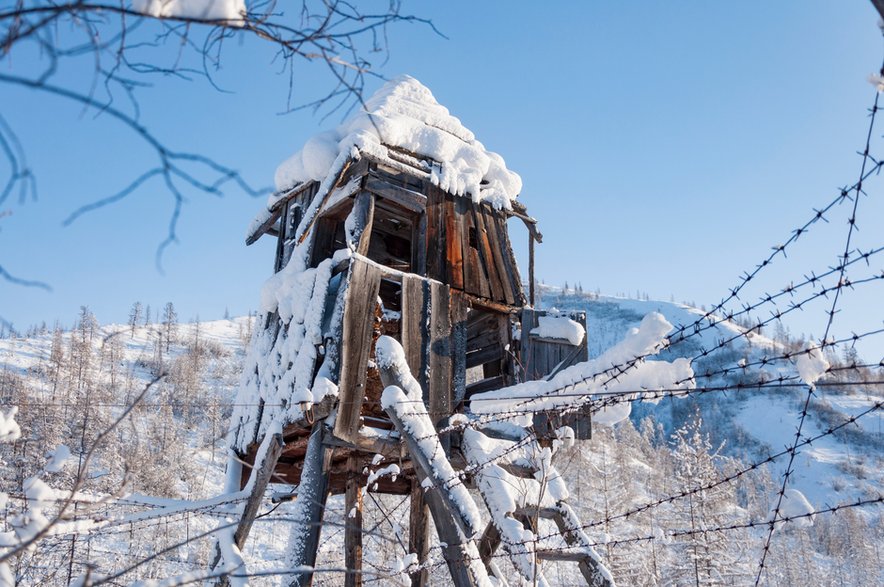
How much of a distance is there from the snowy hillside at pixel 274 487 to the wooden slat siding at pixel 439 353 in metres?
1.57

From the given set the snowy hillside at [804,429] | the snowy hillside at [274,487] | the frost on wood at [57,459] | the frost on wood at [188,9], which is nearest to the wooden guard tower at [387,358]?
the snowy hillside at [274,487]

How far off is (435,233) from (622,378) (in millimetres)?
5189

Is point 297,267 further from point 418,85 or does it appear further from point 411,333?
point 418,85

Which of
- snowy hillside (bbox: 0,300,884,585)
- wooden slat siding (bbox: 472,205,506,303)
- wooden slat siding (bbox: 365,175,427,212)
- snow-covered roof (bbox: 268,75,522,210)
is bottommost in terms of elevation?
snowy hillside (bbox: 0,300,884,585)

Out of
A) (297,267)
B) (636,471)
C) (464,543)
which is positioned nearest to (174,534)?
(297,267)

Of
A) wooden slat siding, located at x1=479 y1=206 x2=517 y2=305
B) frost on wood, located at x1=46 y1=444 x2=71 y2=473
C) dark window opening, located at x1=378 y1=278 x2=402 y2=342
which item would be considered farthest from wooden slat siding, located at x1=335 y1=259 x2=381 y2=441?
frost on wood, located at x1=46 y1=444 x2=71 y2=473

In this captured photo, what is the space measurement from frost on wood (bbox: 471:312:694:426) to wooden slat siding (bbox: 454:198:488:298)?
373 centimetres

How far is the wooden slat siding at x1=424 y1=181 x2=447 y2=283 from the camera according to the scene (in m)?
9.86

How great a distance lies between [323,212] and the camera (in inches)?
400

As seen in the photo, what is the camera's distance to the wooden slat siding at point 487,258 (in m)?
10.4

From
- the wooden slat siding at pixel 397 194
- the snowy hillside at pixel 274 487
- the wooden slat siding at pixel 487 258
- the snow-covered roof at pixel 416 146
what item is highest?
the snow-covered roof at pixel 416 146

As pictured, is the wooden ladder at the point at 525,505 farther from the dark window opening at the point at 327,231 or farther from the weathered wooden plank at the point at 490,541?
the dark window opening at the point at 327,231

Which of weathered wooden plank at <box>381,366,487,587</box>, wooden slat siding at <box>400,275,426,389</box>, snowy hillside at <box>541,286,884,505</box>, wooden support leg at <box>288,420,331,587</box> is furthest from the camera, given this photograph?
snowy hillside at <box>541,286,884,505</box>

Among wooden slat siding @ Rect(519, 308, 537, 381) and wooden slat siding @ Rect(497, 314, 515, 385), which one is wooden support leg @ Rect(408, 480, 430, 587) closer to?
wooden slat siding @ Rect(497, 314, 515, 385)
